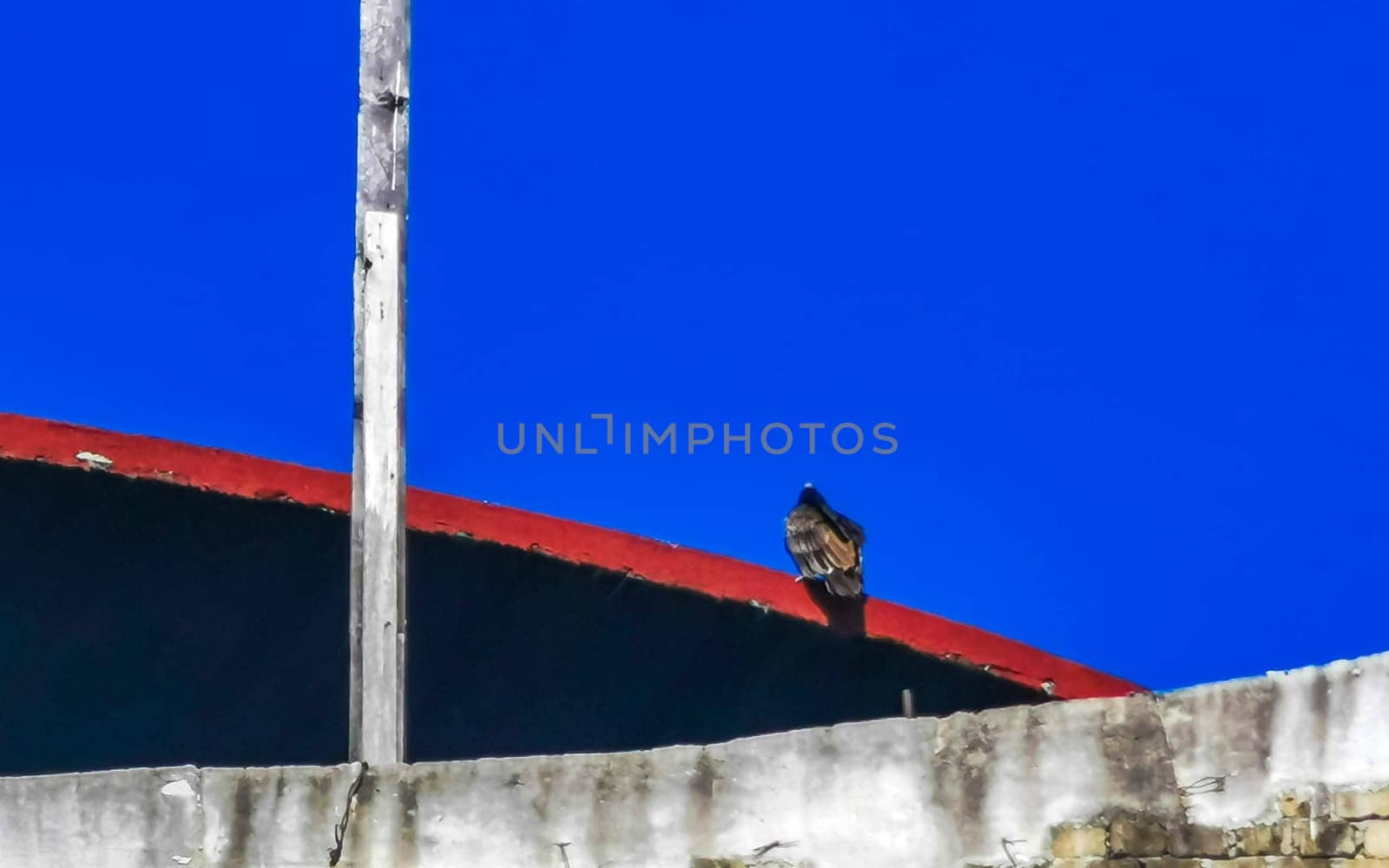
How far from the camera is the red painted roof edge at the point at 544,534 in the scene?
19.7ft

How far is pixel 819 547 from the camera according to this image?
6.52 m

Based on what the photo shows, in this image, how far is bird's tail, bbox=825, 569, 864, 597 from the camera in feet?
20.9

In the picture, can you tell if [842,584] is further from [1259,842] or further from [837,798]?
[1259,842]

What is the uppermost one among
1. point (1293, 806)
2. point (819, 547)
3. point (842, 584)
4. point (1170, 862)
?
point (819, 547)

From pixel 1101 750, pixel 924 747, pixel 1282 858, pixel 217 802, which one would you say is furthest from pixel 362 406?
pixel 1282 858

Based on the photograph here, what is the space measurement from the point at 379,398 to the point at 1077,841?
2051 millimetres

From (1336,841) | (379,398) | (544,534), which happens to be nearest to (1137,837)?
(1336,841)

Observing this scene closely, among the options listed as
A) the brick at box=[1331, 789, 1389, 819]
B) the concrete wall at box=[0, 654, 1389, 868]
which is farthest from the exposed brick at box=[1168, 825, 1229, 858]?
the brick at box=[1331, 789, 1389, 819]

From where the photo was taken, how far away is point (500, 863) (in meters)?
4.23

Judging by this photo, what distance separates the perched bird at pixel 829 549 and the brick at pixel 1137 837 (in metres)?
2.35

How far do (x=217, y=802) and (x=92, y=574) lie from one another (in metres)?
2.42

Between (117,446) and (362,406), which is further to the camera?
(117,446)

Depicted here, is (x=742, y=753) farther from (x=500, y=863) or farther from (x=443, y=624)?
(x=443, y=624)

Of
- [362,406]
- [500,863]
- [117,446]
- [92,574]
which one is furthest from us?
[92,574]
